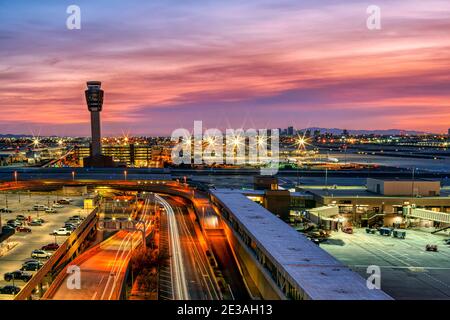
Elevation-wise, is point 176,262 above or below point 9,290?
below

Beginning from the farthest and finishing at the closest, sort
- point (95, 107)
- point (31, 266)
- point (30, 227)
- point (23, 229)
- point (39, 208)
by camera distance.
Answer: point (95, 107) < point (39, 208) < point (30, 227) < point (23, 229) < point (31, 266)

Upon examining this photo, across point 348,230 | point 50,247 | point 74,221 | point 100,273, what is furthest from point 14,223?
point 348,230

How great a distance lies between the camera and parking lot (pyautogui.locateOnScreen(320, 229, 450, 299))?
1812 centimetres

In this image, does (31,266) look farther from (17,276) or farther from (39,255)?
(39,255)

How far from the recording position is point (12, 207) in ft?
113

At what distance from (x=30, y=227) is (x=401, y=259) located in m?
21.1

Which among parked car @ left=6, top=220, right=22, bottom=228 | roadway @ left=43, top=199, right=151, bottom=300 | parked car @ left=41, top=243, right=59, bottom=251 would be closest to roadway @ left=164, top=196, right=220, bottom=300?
roadway @ left=43, top=199, right=151, bottom=300

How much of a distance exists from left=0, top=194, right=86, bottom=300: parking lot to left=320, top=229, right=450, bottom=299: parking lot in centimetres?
1464

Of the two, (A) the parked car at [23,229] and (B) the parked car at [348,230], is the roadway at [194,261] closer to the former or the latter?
(A) the parked car at [23,229]

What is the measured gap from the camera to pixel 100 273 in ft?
63.0

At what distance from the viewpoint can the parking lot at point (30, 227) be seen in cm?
1916

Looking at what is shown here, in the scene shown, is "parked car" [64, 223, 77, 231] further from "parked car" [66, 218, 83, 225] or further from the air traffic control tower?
the air traffic control tower

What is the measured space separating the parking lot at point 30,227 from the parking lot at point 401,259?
14644mm
